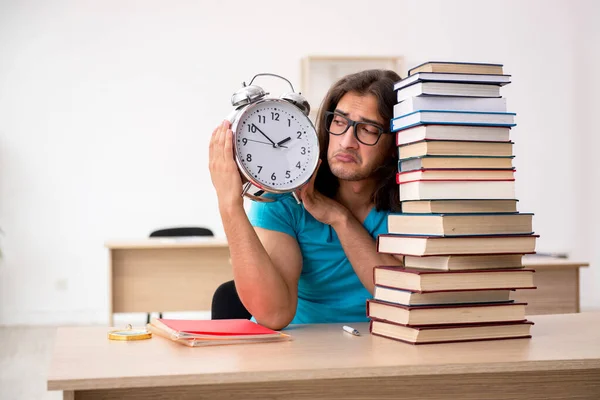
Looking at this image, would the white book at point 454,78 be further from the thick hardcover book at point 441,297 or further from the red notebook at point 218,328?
the red notebook at point 218,328

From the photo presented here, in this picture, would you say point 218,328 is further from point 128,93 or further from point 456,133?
point 128,93

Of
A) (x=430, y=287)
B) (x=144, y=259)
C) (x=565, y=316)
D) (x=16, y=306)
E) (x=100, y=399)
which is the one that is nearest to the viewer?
(x=100, y=399)

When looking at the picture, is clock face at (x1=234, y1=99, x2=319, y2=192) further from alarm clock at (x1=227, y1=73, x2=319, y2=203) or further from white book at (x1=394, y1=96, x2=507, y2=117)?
white book at (x1=394, y1=96, x2=507, y2=117)

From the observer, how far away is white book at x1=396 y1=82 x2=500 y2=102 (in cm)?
153

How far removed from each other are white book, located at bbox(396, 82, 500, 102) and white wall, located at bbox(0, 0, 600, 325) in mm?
4628

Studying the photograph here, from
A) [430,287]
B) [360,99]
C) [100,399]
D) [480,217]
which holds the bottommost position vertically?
[100,399]

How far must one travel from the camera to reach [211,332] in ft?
4.93

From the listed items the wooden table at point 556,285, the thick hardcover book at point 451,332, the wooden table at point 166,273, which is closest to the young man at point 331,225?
the thick hardcover book at point 451,332

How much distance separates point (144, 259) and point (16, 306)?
7.27ft

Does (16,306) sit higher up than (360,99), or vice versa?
(360,99)

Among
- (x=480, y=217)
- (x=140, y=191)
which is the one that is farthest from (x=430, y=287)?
(x=140, y=191)

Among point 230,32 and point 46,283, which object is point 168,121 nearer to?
point 230,32

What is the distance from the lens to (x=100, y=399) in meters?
1.32

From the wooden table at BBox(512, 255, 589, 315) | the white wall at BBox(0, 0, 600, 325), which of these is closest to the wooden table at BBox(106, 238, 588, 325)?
the wooden table at BBox(512, 255, 589, 315)
